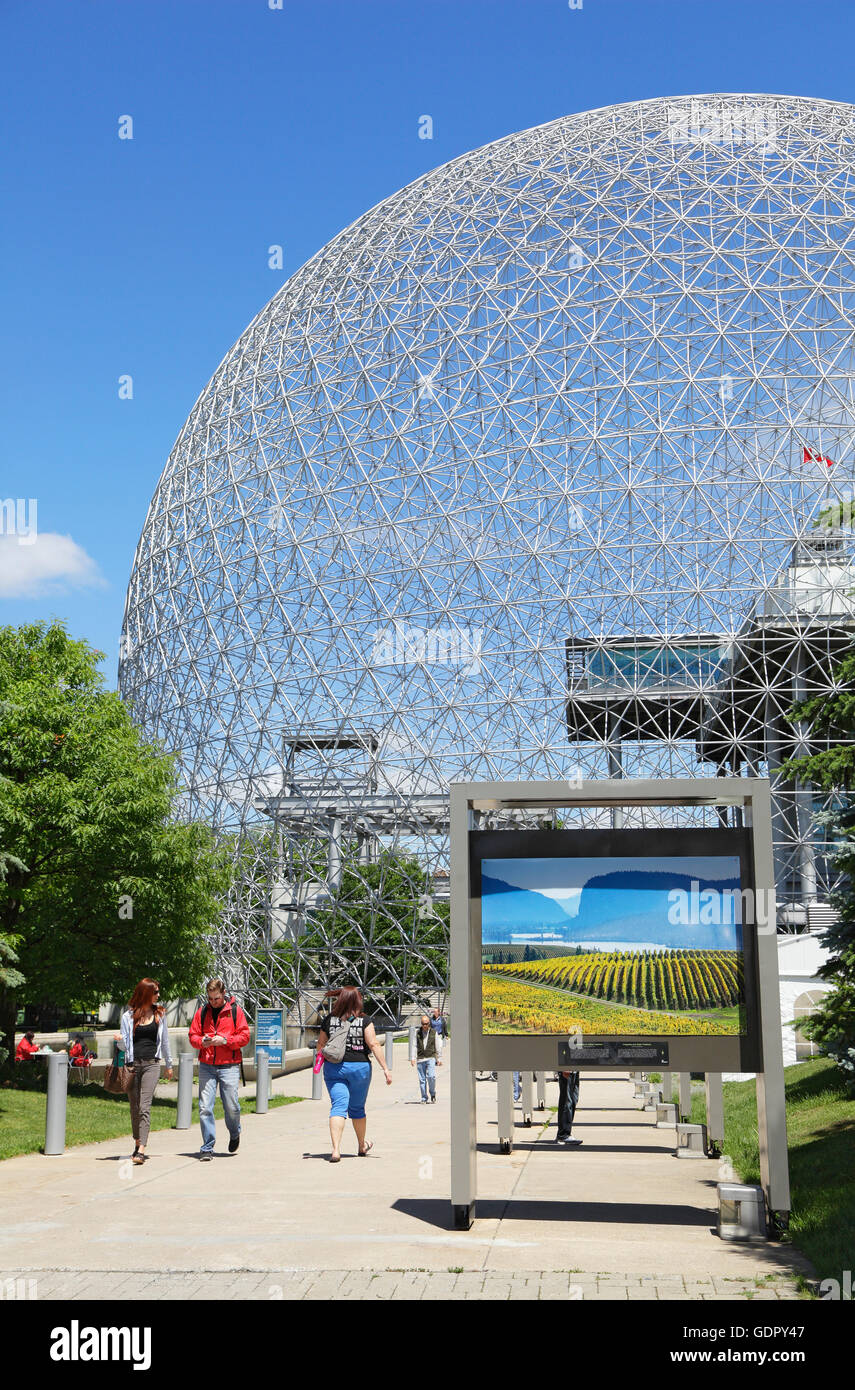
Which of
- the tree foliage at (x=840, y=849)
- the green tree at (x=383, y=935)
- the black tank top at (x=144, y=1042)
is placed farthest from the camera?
the green tree at (x=383, y=935)

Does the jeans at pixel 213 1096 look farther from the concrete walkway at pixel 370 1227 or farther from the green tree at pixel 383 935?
the green tree at pixel 383 935

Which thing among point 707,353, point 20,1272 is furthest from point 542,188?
point 20,1272

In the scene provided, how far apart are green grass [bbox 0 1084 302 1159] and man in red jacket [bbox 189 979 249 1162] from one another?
71.0 inches

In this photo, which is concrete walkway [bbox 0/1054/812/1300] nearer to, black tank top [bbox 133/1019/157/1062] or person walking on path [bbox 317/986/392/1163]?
person walking on path [bbox 317/986/392/1163]

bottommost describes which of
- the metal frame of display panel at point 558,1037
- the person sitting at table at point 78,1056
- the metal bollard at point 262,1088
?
the person sitting at table at point 78,1056

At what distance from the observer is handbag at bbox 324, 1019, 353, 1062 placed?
11633 mm

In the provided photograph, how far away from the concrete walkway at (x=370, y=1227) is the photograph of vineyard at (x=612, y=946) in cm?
128

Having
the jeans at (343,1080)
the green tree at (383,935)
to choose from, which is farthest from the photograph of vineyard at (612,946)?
the green tree at (383,935)

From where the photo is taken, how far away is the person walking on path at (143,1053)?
1118 centimetres

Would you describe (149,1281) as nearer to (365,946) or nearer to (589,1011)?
(589,1011)

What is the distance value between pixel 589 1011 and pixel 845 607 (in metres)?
27.2

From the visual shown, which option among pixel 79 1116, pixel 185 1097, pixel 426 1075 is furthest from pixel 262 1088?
pixel 426 1075

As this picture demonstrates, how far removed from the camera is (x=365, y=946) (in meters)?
36.2
